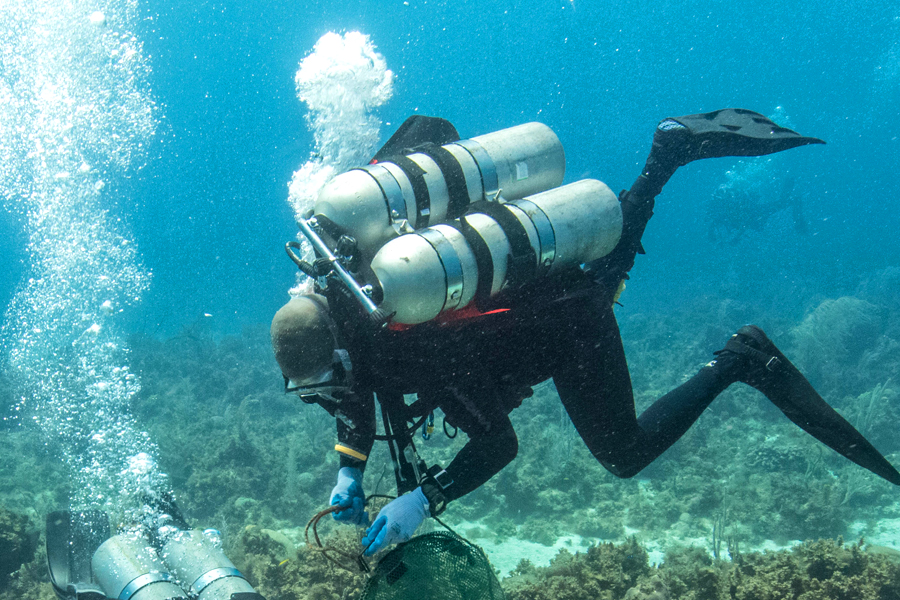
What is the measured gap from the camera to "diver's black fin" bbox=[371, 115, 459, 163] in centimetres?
374

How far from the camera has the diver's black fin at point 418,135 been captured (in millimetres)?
3742

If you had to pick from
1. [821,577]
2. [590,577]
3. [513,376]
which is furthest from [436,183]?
[821,577]

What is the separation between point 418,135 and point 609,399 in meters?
2.40

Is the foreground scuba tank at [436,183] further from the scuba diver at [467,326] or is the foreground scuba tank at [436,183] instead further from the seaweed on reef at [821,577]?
the seaweed on reef at [821,577]

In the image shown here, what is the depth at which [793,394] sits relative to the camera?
11.8ft

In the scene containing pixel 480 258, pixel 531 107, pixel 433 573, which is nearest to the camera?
pixel 433 573

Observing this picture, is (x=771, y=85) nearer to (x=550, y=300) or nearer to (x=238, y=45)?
(x=238, y=45)

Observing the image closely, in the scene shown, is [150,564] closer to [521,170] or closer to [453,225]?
[453,225]

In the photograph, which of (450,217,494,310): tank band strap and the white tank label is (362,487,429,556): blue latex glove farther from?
the white tank label

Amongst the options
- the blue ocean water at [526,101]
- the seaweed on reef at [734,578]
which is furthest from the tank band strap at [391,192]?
the blue ocean water at [526,101]

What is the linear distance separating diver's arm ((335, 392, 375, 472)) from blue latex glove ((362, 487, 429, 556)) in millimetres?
542

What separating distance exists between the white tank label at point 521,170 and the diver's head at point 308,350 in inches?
64.6

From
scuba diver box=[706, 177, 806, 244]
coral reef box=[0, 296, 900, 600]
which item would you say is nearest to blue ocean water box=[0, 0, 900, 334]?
scuba diver box=[706, 177, 806, 244]

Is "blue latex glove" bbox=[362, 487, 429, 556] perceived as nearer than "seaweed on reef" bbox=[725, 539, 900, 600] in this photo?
Yes
